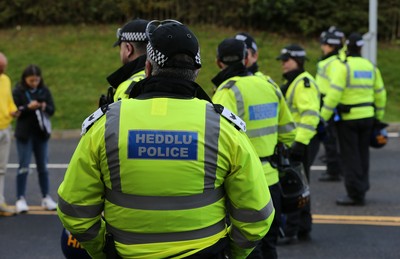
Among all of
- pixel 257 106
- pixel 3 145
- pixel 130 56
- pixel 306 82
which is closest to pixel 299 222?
pixel 306 82

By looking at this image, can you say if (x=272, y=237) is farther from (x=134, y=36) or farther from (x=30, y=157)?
(x=30, y=157)

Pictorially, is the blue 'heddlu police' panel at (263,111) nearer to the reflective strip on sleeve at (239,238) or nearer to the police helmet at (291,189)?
the police helmet at (291,189)

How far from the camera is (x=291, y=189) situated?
5875 millimetres

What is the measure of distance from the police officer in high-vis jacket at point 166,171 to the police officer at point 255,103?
191 centimetres

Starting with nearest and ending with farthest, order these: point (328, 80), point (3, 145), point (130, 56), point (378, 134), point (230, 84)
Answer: point (130, 56) → point (230, 84) → point (3, 145) → point (378, 134) → point (328, 80)

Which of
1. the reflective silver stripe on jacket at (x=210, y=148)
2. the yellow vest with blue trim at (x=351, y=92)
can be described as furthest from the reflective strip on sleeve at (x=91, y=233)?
the yellow vest with blue trim at (x=351, y=92)

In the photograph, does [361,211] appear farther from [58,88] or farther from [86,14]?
[86,14]

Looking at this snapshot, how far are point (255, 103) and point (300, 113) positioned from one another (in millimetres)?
1962

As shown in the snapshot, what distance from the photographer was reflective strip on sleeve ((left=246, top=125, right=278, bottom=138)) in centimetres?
519

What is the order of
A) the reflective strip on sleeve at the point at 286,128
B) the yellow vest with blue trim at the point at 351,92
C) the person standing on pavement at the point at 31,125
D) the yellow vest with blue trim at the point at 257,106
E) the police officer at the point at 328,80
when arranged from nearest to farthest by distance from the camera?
the yellow vest with blue trim at the point at 257,106, the reflective strip on sleeve at the point at 286,128, the person standing on pavement at the point at 31,125, the yellow vest with blue trim at the point at 351,92, the police officer at the point at 328,80

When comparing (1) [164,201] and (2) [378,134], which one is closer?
(1) [164,201]

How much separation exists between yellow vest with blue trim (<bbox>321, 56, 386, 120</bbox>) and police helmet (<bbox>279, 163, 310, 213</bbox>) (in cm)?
263

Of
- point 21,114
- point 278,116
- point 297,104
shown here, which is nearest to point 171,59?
point 278,116

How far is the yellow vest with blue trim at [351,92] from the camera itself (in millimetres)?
8352
